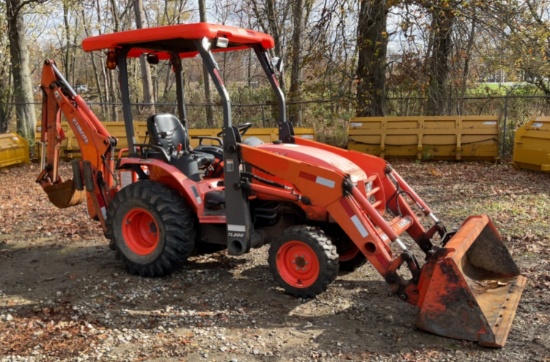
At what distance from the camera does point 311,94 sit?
15656 millimetres

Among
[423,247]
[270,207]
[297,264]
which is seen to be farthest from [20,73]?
[423,247]

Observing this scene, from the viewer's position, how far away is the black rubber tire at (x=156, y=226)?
5.04m

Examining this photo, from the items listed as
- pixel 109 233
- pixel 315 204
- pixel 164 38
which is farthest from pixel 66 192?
pixel 315 204

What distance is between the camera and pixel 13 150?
42.9 feet

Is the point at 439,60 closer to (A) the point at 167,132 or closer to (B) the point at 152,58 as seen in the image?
(B) the point at 152,58

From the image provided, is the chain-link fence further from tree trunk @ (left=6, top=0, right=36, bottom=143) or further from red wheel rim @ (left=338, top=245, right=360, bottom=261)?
red wheel rim @ (left=338, top=245, right=360, bottom=261)

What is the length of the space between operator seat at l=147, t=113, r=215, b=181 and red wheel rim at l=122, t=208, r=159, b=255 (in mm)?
592

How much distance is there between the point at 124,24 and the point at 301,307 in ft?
95.9

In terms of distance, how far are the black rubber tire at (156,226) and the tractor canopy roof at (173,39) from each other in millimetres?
1341

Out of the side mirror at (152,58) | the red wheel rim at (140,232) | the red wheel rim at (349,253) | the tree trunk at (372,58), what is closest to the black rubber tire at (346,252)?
the red wheel rim at (349,253)

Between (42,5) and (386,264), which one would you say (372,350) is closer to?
(386,264)

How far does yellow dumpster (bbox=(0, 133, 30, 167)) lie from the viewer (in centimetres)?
1281

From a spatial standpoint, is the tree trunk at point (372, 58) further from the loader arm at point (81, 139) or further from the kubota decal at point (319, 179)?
the kubota decal at point (319, 179)

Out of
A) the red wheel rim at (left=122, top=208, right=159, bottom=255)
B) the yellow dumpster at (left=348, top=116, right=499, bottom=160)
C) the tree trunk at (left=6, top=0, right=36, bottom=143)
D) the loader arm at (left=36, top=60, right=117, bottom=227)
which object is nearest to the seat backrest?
the loader arm at (left=36, top=60, right=117, bottom=227)
